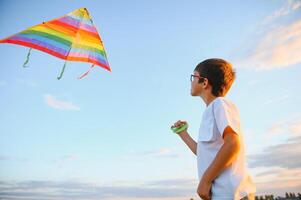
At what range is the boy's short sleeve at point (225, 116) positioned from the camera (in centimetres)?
287

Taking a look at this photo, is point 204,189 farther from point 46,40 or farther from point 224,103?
point 46,40

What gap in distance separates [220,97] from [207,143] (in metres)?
0.44

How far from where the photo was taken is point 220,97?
10.2 feet

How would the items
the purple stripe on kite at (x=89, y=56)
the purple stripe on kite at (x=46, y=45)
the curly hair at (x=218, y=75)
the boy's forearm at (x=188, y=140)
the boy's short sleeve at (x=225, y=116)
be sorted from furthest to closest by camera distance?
the purple stripe on kite at (x=89, y=56)
the purple stripe on kite at (x=46, y=45)
the boy's forearm at (x=188, y=140)
the curly hair at (x=218, y=75)
the boy's short sleeve at (x=225, y=116)

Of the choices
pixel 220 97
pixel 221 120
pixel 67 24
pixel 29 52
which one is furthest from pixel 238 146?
pixel 67 24

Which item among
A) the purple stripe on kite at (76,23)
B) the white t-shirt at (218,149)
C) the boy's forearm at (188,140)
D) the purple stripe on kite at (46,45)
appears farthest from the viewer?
the purple stripe on kite at (76,23)

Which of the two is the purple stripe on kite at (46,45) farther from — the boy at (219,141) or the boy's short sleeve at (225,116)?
the boy's short sleeve at (225,116)

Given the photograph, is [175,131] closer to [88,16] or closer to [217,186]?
[217,186]

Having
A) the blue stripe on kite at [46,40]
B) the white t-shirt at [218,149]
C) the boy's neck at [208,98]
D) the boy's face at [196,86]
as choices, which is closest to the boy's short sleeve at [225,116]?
the white t-shirt at [218,149]

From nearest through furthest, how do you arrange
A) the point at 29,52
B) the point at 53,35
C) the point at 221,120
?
1. the point at 221,120
2. the point at 29,52
3. the point at 53,35

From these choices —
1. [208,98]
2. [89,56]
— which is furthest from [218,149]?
[89,56]

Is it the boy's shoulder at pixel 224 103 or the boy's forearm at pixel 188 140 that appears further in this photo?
the boy's forearm at pixel 188 140

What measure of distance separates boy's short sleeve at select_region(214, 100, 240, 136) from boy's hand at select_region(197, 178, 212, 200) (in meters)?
0.43

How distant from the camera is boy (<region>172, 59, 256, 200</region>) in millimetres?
2773
